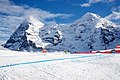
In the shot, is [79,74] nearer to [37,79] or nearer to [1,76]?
[37,79]

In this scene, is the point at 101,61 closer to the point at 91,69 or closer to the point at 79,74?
the point at 91,69

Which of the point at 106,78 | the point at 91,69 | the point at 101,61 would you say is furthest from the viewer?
the point at 101,61

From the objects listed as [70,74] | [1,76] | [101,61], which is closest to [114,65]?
[101,61]

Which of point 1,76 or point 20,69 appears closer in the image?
point 1,76

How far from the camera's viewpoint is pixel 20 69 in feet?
68.1

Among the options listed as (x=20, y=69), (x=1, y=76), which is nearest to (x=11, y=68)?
(x=20, y=69)

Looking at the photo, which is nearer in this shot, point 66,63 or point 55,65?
point 55,65

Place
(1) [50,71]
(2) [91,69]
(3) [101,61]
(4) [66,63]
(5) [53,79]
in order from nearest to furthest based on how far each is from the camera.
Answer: (5) [53,79], (1) [50,71], (2) [91,69], (4) [66,63], (3) [101,61]

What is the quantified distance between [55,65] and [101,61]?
655 cm

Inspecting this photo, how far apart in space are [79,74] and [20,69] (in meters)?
5.26

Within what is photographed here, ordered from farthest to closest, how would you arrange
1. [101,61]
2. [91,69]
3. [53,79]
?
[101,61] < [91,69] < [53,79]

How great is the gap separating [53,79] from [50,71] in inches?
116

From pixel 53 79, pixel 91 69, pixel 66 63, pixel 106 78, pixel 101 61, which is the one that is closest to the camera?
pixel 53 79

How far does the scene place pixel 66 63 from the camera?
24.7 metres
